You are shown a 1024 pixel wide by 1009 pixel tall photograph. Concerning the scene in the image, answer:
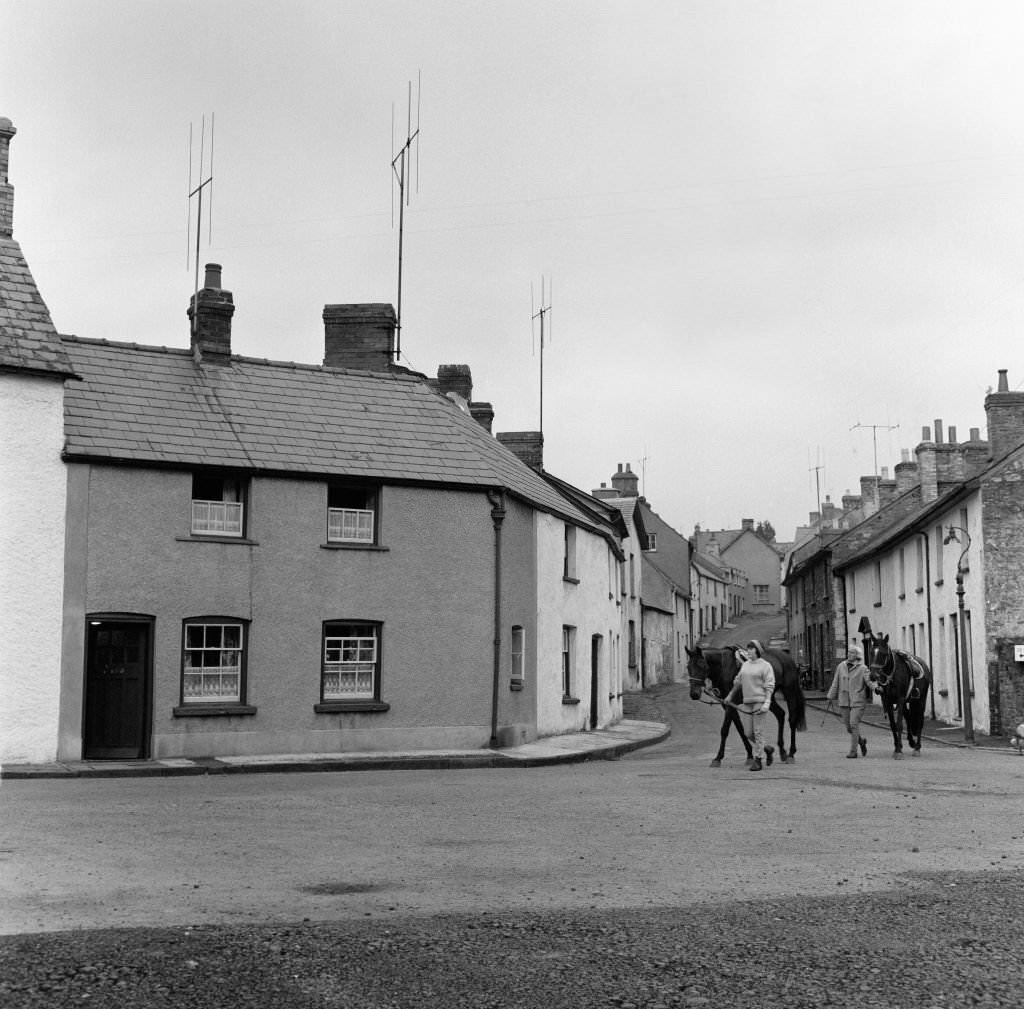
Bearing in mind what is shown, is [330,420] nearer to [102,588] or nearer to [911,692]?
[102,588]

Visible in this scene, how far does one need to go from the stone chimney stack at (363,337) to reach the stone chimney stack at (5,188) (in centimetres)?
835

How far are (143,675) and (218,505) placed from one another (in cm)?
323

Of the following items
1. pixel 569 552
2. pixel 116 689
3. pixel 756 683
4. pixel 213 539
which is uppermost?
pixel 569 552

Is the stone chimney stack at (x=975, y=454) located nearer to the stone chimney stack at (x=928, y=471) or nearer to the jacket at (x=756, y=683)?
the stone chimney stack at (x=928, y=471)

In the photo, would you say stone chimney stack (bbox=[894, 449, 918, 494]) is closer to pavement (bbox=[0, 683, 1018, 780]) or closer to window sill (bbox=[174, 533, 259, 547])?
pavement (bbox=[0, 683, 1018, 780])

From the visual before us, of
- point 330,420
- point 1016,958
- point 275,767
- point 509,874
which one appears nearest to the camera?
point 1016,958

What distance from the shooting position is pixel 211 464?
22.7 meters

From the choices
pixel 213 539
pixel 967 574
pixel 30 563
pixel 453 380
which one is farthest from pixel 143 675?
pixel 967 574

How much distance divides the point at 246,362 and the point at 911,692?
14.2m

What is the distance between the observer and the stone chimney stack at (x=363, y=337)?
2919 centimetres

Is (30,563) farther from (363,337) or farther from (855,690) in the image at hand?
(855,690)

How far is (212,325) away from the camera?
2589 cm

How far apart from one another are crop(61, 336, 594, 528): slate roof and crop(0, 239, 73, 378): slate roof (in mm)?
979

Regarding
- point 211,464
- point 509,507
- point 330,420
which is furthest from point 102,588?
point 509,507
